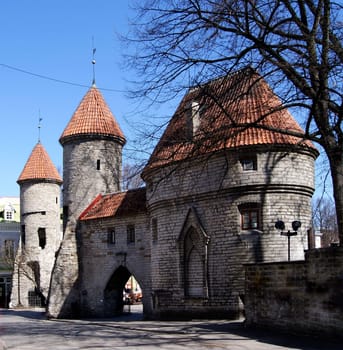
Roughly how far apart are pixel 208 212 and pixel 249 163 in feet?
8.50

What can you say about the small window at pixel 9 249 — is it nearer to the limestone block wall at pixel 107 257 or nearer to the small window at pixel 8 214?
the small window at pixel 8 214

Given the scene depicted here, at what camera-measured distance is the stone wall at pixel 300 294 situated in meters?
14.7

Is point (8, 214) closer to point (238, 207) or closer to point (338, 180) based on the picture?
point (238, 207)

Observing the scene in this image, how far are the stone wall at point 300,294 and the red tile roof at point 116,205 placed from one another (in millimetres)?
11365

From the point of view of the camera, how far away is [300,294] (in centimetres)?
1623

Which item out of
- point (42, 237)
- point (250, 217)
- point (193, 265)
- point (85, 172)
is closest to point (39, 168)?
point (42, 237)

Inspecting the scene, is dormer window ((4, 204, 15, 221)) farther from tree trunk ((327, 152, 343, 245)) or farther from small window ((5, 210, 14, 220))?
tree trunk ((327, 152, 343, 245))

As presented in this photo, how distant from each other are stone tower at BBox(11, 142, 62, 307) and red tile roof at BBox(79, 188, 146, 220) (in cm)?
1333

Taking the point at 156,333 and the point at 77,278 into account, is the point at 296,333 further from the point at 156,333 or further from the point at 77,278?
the point at 77,278

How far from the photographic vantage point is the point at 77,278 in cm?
3219

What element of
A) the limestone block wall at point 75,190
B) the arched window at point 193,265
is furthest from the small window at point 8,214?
the arched window at point 193,265

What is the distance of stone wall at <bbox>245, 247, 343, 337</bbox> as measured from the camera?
14.7 meters

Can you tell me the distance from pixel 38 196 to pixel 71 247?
1380cm

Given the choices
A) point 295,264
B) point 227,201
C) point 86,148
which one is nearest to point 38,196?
point 86,148
